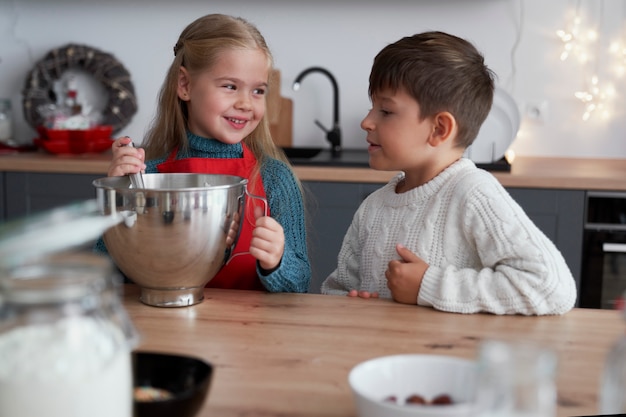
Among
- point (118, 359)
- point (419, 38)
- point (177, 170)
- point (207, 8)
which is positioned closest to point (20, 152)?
point (207, 8)

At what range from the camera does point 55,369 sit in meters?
0.54

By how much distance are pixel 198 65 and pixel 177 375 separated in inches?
39.3

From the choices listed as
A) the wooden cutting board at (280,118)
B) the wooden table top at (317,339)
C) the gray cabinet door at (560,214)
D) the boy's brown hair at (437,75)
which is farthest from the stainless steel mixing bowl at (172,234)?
the wooden cutting board at (280,118)

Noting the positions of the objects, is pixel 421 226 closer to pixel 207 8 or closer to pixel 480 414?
pixel 480 414

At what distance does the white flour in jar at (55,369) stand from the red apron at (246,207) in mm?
928

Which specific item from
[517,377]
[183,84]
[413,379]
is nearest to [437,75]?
[183,84]

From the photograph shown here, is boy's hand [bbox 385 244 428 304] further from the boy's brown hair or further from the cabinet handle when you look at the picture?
the cabinet handle

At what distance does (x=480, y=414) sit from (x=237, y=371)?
379 mm

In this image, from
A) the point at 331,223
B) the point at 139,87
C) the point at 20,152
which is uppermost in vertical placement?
the point at 139,87

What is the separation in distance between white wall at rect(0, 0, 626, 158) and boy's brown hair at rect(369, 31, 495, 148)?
159cm

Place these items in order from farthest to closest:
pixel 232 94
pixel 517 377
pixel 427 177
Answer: pixel 232 94 < pixel 427 177 < pixel 517 377

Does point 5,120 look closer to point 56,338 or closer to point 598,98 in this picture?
point 598,98

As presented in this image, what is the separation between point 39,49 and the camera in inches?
124

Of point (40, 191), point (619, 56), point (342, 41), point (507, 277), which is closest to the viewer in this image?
point (507, 277)
